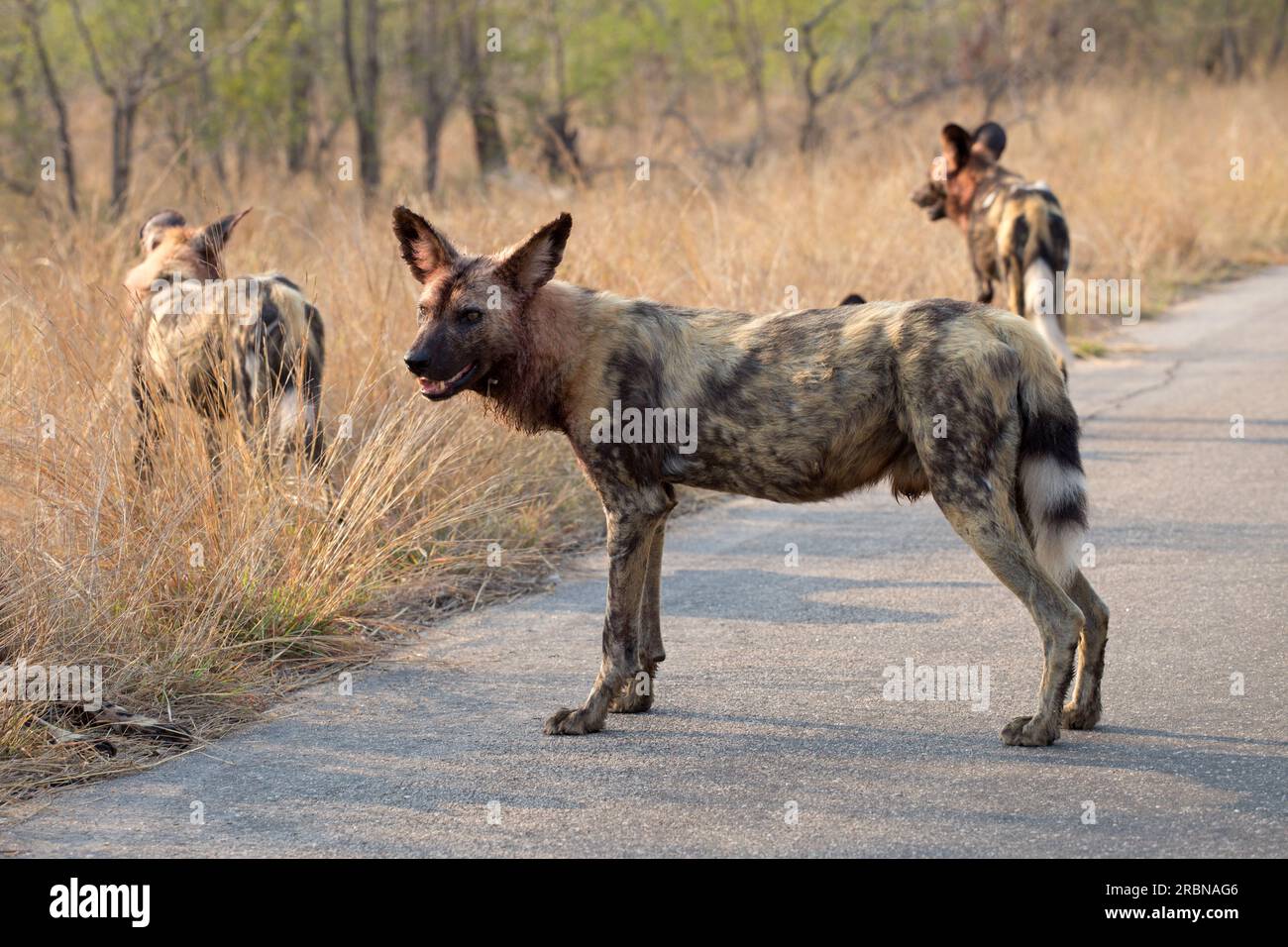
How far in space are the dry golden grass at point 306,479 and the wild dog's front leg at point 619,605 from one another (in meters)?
1.05

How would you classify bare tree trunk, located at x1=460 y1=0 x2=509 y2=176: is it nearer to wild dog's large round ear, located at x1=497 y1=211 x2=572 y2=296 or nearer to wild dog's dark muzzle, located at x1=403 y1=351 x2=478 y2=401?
wild dog's large round ear, located at x1=497 y1=211 x2=572 y2=296

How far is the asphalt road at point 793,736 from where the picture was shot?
143 inches

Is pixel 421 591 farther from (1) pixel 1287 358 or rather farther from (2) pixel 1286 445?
(1) pixel 1287 358

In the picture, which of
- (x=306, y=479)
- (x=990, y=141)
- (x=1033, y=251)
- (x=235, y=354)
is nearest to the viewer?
(x=306, y=479)

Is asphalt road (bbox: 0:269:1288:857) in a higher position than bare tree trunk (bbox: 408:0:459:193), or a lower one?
lower

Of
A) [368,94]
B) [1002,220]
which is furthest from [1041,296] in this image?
[368,94]

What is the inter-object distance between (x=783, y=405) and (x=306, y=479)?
6.44 ft

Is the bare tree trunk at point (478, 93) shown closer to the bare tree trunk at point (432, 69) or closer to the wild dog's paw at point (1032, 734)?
the bare tree trunk at point (432, 69)

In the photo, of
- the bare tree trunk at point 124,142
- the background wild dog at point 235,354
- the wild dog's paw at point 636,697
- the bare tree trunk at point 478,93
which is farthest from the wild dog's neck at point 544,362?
the bare tree trunk at point 478,93

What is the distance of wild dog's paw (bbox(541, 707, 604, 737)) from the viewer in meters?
4.34

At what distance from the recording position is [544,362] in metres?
4.36

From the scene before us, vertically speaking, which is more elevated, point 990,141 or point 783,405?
point 990,141

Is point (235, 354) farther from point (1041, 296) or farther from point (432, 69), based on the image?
point (432, 69)

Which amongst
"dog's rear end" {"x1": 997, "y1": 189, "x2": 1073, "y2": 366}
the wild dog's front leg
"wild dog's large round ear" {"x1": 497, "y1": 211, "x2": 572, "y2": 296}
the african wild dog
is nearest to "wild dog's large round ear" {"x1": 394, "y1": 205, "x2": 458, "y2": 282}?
the african wild dog
